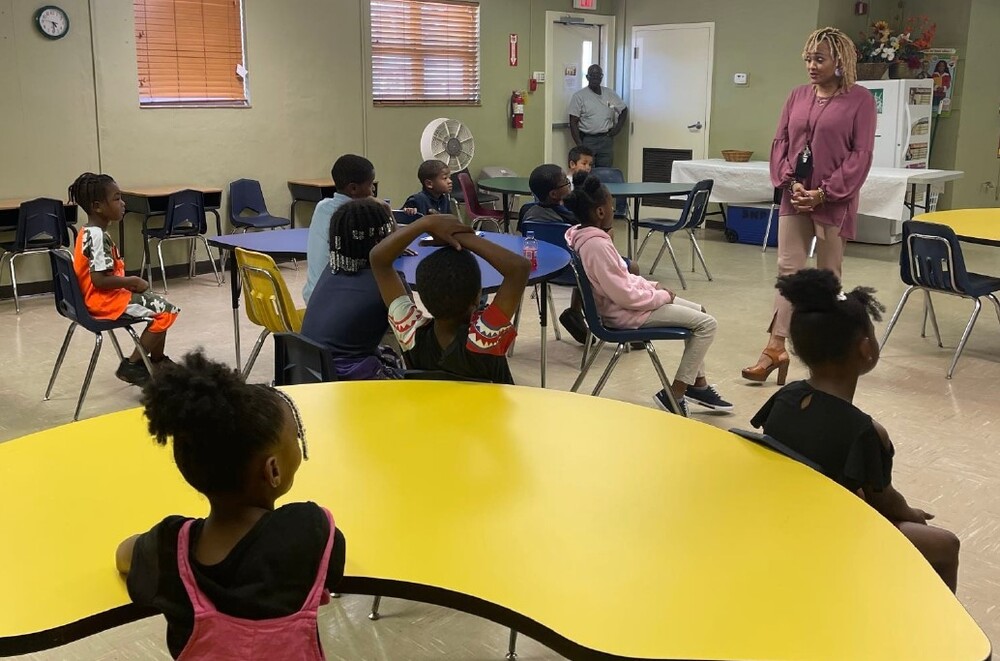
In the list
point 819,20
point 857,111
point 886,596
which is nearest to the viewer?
point 886,596

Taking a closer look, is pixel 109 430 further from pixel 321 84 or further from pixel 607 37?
pixel 607 37

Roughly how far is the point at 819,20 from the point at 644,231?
258cm

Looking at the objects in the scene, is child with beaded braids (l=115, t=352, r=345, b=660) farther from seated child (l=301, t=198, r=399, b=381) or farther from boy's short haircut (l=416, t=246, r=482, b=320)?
seated child (l=301, t=198, r=399, b=381)

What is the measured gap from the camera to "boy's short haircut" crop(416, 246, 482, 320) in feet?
7.98

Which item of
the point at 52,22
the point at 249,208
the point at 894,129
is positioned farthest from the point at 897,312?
the point at 52,22

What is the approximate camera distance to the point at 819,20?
9359 millimetres

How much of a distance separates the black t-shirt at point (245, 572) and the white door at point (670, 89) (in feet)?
31.4

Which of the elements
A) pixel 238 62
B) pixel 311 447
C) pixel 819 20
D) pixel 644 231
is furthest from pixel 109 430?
pixel 819 20

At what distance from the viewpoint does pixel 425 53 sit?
9211 millimetres

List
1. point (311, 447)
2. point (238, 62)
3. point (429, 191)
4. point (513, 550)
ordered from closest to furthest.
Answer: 1. point (513, 550)
2. point (311, 447)
3. point (429, 191)
4. point (238, 62)

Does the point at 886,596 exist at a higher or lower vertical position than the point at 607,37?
lower

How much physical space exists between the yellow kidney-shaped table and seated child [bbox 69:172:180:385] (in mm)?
2307

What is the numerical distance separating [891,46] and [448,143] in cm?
455

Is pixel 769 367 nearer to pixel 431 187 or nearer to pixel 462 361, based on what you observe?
pixel 431 187
